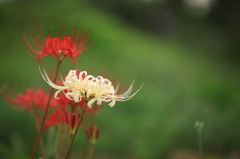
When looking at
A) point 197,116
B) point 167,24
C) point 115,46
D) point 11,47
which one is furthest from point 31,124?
point 167,24

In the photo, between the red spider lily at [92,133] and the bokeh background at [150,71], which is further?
the bokeh background at [150,71]

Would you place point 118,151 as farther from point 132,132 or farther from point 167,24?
point 167,24

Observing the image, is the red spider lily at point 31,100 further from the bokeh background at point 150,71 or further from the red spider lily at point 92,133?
the red spider lily at point 92,133

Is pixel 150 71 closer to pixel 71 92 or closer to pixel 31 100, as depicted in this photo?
pixel 31 100

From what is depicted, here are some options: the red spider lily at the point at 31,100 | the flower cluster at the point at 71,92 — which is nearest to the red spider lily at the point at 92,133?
the flower cluster at the point at 71,92

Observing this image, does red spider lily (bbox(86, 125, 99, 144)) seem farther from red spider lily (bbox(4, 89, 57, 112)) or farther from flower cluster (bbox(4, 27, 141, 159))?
red spider lily (bbox(4, 89, 57, 112))

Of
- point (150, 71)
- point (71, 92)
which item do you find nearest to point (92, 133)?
point (71, 92)

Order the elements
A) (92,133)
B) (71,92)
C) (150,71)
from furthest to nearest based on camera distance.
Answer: (150,71)
(92,133)
(71,92)

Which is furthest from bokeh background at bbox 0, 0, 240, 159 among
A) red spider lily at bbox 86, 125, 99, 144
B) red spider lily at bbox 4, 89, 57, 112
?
red spider lily at bbox 86, 125, 99, 144

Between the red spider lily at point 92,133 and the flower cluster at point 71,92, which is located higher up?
the flower cluster at point 71,92
